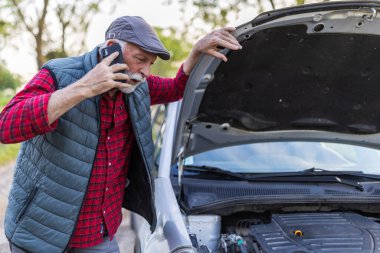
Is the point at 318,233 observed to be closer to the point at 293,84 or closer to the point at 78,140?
the point at 293,84

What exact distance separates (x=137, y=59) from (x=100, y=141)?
1.51ft

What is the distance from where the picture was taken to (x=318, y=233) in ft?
7.44

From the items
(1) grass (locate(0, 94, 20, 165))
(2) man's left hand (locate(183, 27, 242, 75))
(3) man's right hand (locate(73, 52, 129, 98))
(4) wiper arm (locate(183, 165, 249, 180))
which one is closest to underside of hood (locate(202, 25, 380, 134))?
(2) man's left hand (locate(183, 27, 242, 75))

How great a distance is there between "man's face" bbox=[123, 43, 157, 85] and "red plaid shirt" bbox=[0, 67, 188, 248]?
20cm

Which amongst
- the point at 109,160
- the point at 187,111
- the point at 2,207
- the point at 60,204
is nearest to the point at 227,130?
the point at 187,111

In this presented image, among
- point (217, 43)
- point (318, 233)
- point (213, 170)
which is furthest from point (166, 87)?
point (318, 233)

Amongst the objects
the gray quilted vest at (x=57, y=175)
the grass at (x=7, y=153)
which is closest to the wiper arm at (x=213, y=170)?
the gray quilted vest at (x=57, y=175)

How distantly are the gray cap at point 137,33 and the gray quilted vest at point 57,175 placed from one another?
6.3 inches

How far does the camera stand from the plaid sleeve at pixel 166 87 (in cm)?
264

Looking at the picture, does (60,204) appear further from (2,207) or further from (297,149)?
(2,207)

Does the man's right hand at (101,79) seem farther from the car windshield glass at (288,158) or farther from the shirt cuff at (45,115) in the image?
the car windshield glass at (288,158)

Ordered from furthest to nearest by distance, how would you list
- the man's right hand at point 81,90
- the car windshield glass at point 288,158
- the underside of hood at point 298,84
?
the car windshield glass at point 288,158
the underside of hood at point 298,84
the man's right hand at point 81,90

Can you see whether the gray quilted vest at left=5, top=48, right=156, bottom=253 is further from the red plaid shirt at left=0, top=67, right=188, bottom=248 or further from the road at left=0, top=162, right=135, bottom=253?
the road at left=0, top=162, right=135, bottom=253

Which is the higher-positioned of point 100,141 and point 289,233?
point 100,141
